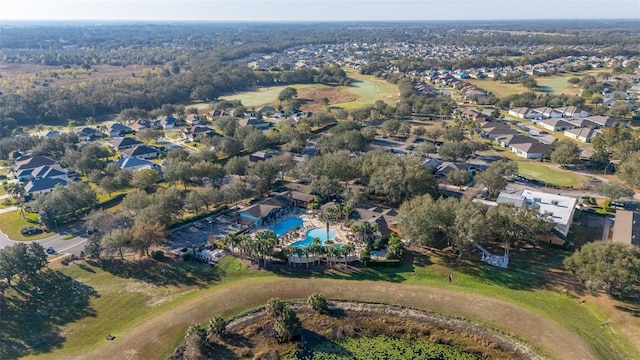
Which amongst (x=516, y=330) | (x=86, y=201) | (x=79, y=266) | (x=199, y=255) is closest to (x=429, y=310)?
(x=516, y=330)

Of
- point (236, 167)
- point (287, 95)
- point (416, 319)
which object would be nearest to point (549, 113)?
point (287, 95)

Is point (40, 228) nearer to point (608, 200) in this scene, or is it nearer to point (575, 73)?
point (608, 200)

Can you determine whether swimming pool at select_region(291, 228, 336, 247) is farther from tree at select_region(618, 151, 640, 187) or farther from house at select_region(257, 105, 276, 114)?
house at select_region(257, 105, 276, 114)

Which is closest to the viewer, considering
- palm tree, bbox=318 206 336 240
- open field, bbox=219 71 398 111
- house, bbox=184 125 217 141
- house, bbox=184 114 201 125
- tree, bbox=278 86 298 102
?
palm tree, bbox=318 206 336 240

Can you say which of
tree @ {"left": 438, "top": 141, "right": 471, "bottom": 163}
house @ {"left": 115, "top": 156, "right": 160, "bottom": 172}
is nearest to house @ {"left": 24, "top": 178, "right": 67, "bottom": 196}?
house @ {"left": 115, "top": 156, "right": 160, "bottom": 172}

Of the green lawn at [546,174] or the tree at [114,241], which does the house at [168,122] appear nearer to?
the tree at [114,241]

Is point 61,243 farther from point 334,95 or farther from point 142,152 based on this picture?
point 334,95
